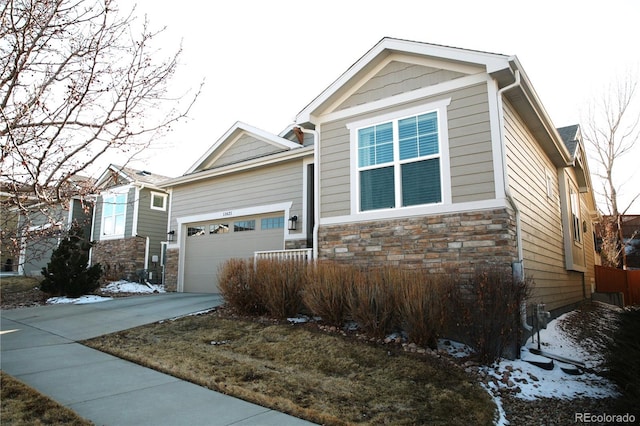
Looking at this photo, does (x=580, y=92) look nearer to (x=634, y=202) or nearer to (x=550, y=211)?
(x=634, y=202)

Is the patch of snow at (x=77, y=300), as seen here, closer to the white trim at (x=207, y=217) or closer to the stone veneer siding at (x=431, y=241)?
the white trim at (x=207, y=217)

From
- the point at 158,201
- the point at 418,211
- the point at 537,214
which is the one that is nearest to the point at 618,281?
the point at 537,214

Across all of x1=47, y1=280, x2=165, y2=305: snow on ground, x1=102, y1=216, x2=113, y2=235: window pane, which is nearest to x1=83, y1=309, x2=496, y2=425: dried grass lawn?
x1=47, y1=280, x2=165, y2=305: snow on ground

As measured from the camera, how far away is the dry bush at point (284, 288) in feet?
24.9

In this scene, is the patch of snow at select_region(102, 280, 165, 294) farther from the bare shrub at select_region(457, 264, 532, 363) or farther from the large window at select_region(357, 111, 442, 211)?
the bare shrub at select_region(457, 264, 532, 363)

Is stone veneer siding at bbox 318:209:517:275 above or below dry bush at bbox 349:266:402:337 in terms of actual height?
above

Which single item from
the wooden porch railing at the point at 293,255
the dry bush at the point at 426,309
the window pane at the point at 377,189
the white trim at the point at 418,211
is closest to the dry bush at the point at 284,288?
the wooden porch railing at the point at 293,255

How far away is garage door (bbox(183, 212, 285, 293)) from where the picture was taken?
11.7 m

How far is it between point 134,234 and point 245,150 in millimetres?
7022

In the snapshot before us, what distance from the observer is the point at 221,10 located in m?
6.26

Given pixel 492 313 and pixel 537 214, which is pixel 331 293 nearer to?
pixel 492 313

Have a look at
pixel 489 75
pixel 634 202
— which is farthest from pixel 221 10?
pixel 634 202

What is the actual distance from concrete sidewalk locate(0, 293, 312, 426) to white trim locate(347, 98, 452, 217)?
471 centimetres

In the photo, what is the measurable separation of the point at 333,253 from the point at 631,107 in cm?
2101
